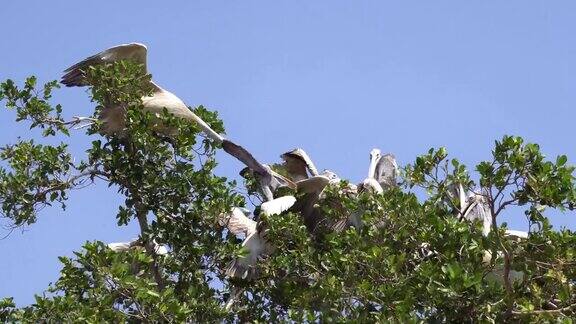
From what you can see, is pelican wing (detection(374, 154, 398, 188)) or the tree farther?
pelican wing (detection(374, 154, 398, 188))

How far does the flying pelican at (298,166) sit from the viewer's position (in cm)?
1190

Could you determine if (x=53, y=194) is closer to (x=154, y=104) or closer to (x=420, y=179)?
(x=154, y=104)

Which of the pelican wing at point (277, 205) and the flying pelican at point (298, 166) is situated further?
the flying pelican at point (298, 166)

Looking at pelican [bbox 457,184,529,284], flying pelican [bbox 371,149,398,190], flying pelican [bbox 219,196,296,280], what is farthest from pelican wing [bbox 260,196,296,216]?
pelican [bbox 457,184,529,284]

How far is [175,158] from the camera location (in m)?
11.3

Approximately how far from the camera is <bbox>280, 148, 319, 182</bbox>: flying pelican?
11.9m

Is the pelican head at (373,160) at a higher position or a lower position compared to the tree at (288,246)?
higher

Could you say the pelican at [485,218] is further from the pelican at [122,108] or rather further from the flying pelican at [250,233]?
the pelican at [122,108]

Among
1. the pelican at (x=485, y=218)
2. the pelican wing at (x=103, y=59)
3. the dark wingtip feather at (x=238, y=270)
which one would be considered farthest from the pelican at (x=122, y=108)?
the pelican at (x=485, y=218)

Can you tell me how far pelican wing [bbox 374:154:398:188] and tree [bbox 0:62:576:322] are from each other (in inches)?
29.3

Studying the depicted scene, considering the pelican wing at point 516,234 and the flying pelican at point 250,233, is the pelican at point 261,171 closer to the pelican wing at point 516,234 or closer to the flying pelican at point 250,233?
the flying pelican at point 250,233

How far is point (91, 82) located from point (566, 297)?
4.87 metres

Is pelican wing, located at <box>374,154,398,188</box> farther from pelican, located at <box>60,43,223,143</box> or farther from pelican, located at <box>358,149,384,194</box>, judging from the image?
pelican, located at <box>60,43,223,143</box>

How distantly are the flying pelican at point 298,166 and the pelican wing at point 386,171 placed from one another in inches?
24.4
